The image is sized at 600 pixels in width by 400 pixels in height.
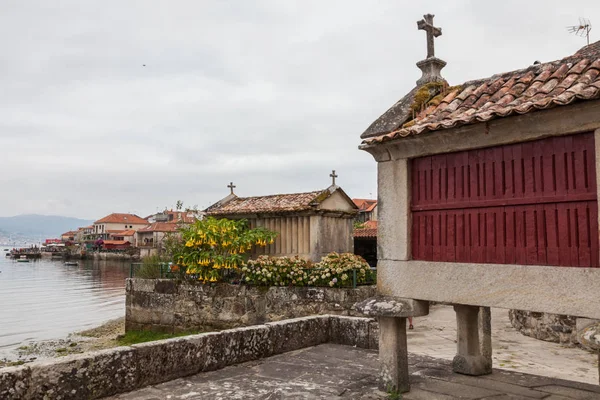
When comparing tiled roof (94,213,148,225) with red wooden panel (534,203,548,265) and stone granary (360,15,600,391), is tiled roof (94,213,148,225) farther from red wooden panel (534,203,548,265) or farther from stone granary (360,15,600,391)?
red wooden panel (534,203,548,265)

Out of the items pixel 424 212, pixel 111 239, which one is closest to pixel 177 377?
pixel 424 212

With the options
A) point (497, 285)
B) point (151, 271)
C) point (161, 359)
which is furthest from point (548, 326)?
point (151, 271)

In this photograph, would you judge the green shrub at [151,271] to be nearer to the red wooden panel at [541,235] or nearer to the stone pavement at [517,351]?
the stone pavement at [517,351]

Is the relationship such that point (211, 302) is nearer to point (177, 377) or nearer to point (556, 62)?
point (177, 377)

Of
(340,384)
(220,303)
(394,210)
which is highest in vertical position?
(394,210)

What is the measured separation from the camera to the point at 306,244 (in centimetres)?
1409

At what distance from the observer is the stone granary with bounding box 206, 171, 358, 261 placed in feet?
45.9

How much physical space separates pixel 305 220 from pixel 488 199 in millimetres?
9451

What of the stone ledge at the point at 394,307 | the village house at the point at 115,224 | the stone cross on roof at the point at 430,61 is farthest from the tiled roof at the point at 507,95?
the village house at the point at 115,224

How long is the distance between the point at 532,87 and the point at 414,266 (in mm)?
2225

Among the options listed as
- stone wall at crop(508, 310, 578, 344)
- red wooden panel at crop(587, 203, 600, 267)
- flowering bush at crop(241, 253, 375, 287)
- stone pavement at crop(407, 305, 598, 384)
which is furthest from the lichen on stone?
stone wall at crop(508, 310, 578, 344)

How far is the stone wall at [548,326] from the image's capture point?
11.0 metres

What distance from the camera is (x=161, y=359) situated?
5859 millimetres

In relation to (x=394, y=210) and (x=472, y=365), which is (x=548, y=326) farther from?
(x=394, y=210)
